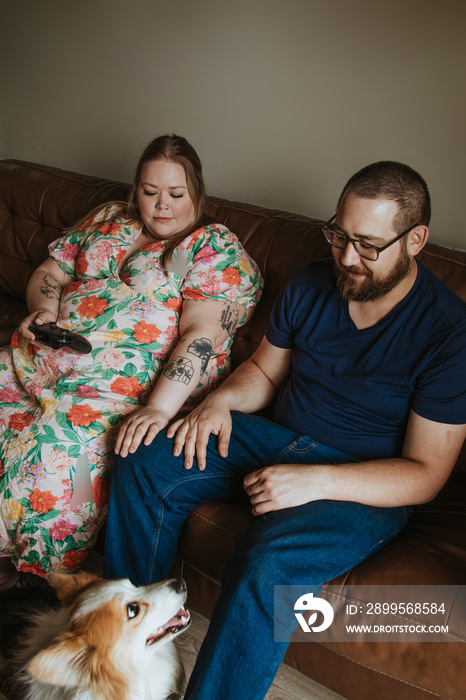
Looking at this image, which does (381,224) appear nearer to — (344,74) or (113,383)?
(113,383)

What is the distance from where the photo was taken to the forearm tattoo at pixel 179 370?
155 cm

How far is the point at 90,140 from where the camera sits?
9.96 feet

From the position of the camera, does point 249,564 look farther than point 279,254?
No

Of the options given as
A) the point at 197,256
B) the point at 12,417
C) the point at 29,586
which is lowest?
the point at 29,586

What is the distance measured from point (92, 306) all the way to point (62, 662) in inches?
41.6

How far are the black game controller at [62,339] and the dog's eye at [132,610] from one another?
777 millimetres

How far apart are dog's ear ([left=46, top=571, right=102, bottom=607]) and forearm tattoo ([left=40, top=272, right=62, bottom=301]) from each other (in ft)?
3.37

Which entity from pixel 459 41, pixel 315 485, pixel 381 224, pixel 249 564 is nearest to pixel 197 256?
pixel 381 224

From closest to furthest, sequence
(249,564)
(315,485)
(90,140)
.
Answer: (249,564), (315,485), (90,140)

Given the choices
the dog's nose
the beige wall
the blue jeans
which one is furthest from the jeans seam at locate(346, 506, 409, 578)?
the beige wall

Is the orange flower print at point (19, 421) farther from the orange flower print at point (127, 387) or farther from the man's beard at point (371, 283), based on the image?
the man's beard at point (371, 283)

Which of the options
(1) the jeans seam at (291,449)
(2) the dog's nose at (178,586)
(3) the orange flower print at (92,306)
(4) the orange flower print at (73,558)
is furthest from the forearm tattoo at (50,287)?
(2) the dog's nose at (178,586)

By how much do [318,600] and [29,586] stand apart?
2.77 feet

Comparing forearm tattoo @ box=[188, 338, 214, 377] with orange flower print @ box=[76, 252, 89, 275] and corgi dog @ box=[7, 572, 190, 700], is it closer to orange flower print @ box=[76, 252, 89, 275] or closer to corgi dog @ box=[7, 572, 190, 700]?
orange flower print @ box=[76, 252, 89, 275]
